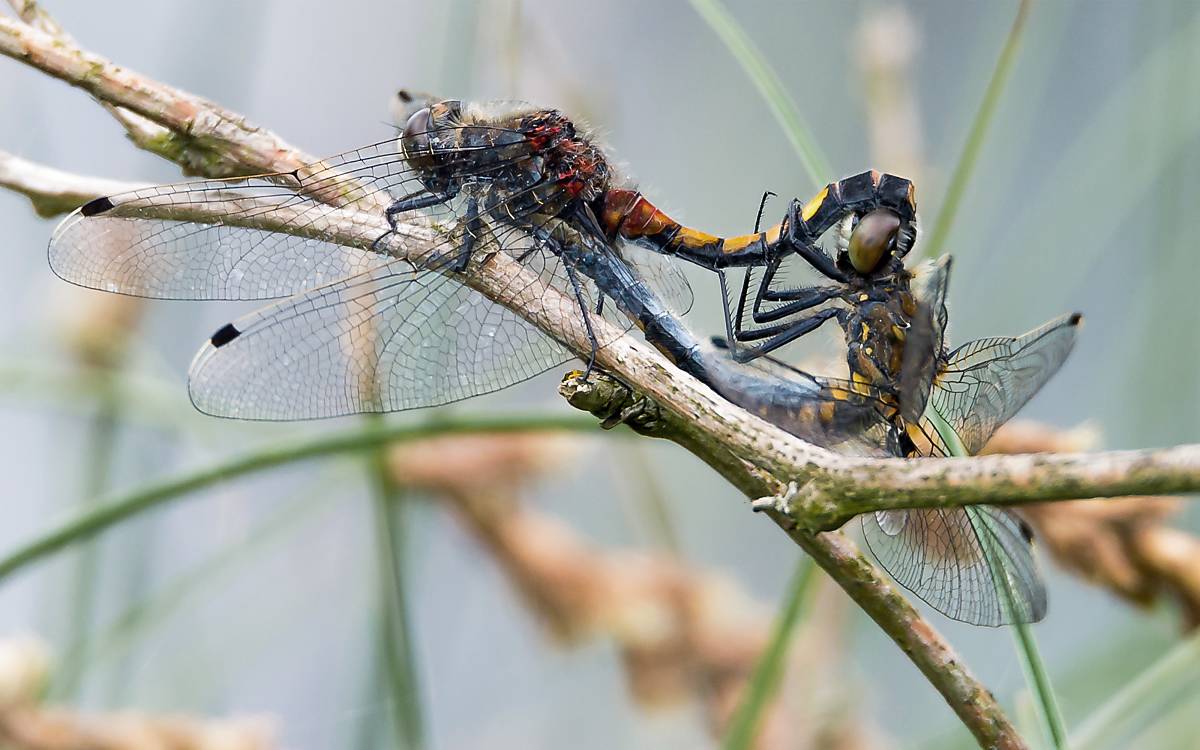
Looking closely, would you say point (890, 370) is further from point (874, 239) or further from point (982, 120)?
point (982, 120)

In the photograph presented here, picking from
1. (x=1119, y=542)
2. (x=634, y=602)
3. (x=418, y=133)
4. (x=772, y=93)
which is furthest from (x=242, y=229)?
(x=1119, y=542)

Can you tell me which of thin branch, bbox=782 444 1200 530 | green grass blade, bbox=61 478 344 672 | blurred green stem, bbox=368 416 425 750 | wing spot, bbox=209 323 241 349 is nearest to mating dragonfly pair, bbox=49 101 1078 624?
wing spot, bbox=209 323 241 349

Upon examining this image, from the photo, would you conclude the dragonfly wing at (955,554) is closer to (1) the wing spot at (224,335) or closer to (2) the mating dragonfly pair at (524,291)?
(2) the mating dragonfly pair at (524,291)

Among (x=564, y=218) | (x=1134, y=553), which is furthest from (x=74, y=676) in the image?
(x=1134, y=553)

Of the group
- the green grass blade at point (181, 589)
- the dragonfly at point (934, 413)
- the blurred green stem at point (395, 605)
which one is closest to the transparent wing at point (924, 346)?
the dragonfly at point (934, 413)

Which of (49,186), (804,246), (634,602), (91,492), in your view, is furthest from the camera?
(634,602)

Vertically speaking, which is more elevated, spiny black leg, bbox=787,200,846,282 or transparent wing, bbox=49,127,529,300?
transparent wing, bbox=49,127,529,300

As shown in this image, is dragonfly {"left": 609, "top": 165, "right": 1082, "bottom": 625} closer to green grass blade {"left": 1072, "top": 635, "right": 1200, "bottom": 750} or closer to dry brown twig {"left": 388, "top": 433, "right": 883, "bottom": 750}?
green grass blade {"left": 1072, "top": 635, "right": 1200, "bottom": 750}
